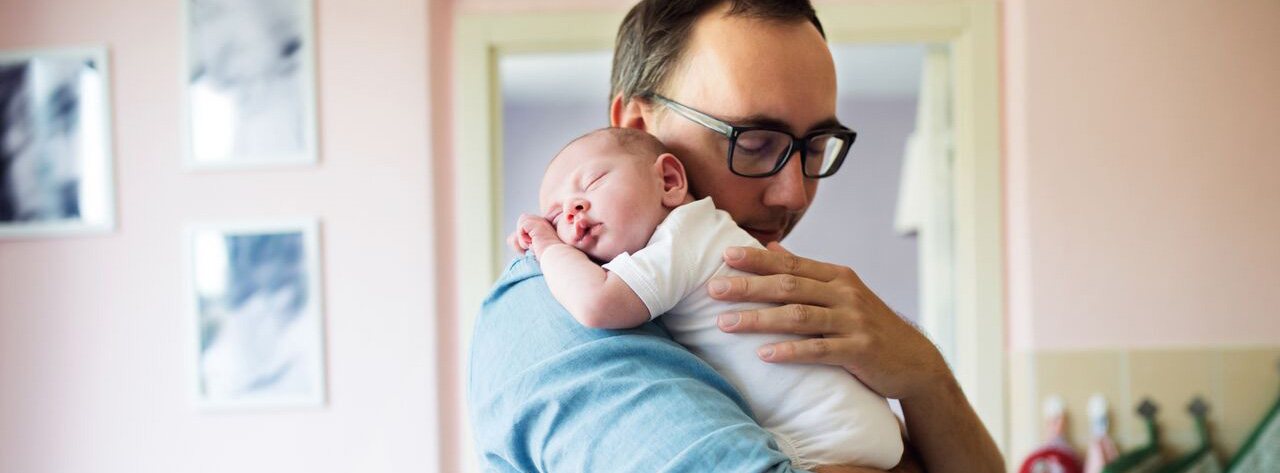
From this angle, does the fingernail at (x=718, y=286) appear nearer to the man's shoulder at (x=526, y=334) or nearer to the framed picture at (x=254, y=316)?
the man's shoulder at (x=526, y=334)

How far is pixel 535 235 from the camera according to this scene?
2.66ft

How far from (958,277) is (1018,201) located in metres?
0.26

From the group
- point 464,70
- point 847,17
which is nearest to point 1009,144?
point 847,17

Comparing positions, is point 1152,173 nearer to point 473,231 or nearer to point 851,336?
point 473,231

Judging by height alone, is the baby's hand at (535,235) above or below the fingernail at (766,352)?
above

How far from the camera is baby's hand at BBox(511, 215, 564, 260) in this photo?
0.80m

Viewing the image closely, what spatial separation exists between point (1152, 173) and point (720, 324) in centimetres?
230

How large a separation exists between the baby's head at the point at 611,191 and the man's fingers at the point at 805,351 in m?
0.15

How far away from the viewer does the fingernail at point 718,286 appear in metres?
0.73

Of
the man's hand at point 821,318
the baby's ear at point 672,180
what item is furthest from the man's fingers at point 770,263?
the baby's ear at point 672,180

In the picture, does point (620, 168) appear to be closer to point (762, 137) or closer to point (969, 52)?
point (762, 137)

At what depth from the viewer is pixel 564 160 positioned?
870 mm

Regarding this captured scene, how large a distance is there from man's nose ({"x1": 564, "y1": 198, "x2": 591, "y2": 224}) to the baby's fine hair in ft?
0.20

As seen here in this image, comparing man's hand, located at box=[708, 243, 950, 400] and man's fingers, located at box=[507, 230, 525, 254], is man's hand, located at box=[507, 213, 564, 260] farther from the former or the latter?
man's hand, located at box=[708, 243, 950, 400]
